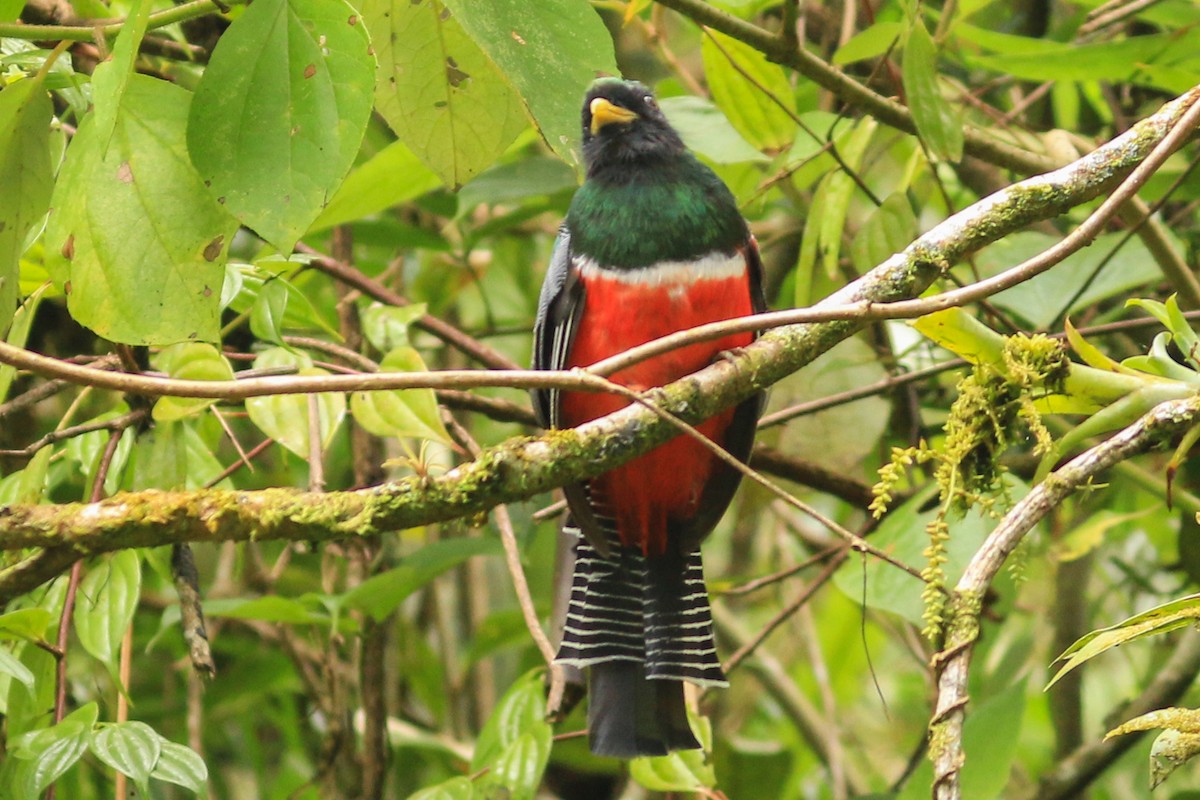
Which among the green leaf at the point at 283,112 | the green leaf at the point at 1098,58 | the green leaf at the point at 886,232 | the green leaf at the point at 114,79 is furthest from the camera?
the green leaf at the point at 1098,58

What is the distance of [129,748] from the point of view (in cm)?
186

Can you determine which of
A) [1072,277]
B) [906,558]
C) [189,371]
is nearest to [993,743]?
[906,558]

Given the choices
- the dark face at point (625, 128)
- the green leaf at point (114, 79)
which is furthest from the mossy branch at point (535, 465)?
the dark face at point (625, 128)

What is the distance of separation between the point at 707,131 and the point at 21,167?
1949 millimetres

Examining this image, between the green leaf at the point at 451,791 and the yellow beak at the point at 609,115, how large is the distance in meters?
1.58

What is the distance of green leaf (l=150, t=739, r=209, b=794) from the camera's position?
6.17ft

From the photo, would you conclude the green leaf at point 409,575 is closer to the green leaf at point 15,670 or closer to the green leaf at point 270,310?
the green leaf at point 270,310

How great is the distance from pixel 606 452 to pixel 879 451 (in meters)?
2.04

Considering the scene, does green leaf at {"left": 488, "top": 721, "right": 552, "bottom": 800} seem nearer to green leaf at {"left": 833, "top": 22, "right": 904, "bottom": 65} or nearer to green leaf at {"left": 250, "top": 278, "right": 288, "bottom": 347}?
green leaf at {"left": 250, "top": 278, "right": 288, "bottom": 347}

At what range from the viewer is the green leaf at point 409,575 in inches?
111

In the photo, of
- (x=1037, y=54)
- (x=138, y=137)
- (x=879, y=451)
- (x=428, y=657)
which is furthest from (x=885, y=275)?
(x=428, y=657)

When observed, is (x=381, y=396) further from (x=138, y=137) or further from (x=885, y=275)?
(x=885, y=275)

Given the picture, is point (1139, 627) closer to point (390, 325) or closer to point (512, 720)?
point (512, 720)

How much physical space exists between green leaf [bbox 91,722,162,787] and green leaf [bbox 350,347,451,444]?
59cm
